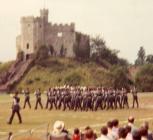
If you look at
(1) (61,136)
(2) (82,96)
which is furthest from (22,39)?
(1) (61,136)

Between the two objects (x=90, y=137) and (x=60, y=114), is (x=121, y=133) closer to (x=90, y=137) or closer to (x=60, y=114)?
(x=90, y=137)

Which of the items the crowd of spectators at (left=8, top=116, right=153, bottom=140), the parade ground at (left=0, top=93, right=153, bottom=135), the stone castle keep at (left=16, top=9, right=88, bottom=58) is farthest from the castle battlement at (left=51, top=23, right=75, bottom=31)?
the crowd of spectators at (left=8, top=116, right=153, bottom=140)

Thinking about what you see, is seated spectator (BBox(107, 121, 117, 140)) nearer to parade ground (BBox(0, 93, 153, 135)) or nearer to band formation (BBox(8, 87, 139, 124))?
parade ground (BBox(0, 93, 153, 135))

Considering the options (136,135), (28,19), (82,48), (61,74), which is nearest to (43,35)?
(28,19)

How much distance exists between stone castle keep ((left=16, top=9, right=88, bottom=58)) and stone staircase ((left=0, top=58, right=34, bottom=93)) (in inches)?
108

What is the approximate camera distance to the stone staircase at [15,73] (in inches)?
5433

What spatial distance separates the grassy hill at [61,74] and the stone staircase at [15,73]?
102cm

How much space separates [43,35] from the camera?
154750mm

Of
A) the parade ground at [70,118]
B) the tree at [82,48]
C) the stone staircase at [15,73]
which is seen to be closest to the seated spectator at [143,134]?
the parade ground at [70,118]

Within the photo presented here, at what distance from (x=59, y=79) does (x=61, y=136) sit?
11398cm

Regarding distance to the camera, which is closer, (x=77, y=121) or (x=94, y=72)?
(x=77, y=121)

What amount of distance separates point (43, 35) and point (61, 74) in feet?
57.2

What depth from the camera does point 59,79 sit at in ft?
445

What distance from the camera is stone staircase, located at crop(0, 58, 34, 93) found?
13800 centimetres
